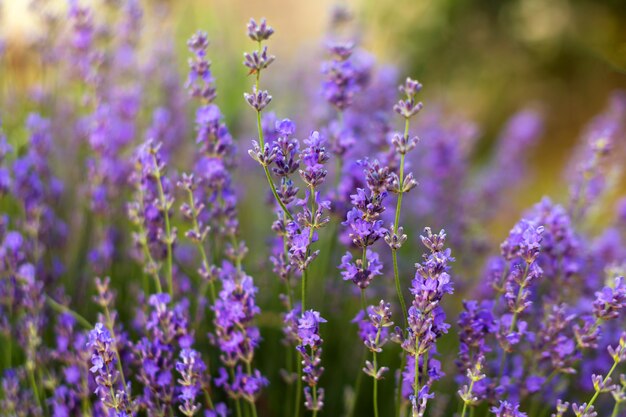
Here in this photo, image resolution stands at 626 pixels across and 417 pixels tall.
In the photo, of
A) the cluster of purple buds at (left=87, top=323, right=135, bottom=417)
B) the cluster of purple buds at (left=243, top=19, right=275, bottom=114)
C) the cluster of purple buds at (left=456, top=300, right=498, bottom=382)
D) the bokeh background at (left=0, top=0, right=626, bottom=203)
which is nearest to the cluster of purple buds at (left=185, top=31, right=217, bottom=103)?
the cluster of purple buds at (left=243, top=19, right=275, bottom=114)

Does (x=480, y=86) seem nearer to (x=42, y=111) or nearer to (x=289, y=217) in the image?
(x=42, y=111)

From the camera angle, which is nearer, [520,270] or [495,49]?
[520,270]

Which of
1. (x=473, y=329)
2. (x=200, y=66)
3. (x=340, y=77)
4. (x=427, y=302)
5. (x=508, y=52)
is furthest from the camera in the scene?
(x=508, y=52)

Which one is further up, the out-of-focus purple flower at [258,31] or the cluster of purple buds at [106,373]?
the out-of-focus purple flower at [258,31]

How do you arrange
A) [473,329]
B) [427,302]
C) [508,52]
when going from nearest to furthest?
1. [427,302]
2. [473,329]
3. [508,52]

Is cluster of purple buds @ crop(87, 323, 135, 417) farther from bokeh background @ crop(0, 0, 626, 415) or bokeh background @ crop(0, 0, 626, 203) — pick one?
bokeh background @ crop(0, 0, 626, 203)

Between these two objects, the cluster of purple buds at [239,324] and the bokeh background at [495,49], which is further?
the bokeh background at [495,49]

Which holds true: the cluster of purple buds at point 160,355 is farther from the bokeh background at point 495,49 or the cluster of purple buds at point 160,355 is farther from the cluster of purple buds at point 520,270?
the bokeh background at point 495,49

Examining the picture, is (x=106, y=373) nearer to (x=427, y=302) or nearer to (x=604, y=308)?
(x=427, y=302)

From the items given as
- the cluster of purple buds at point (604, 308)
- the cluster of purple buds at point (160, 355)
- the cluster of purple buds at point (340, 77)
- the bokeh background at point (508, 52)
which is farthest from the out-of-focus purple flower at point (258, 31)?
the bokeh background at point (508, 52)

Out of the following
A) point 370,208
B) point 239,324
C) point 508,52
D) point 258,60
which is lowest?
point 239,324

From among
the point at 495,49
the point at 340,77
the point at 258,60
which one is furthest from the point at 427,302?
the point at 495,49
